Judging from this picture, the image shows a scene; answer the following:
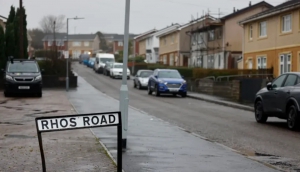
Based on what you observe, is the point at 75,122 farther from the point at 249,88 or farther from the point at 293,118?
the point at 249,88

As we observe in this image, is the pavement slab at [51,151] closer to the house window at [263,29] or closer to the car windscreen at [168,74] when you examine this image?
the car windscreen at [168,74]

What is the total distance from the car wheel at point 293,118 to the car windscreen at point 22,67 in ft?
61.2

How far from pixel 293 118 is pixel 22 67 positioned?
63.6 ft

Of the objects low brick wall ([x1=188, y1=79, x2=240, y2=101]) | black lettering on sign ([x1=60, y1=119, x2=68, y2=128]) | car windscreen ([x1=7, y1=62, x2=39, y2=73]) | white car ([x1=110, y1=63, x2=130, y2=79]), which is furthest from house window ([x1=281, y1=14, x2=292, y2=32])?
black lettering on sign ([x1=60, y1=119, x2=68, y2=128])

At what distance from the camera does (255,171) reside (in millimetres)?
10008

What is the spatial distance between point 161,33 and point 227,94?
160 feet

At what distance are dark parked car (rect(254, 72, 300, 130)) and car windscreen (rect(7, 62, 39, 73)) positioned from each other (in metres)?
16.3

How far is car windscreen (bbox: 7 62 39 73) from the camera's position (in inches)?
1284

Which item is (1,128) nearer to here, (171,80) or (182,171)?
(182,171)

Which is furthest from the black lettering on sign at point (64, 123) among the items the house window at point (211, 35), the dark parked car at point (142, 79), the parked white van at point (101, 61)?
the parked white van at point (101, 61)

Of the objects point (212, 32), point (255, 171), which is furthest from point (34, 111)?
point (212, 32)

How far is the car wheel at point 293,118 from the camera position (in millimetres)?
16872

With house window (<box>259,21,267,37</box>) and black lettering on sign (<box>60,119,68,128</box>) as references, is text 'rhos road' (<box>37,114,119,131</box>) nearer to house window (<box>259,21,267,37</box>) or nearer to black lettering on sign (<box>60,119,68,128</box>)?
black lettering on sign (<box>60,119,68,128</box>)

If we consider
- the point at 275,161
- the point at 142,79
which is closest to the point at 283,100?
the point at 275,161
